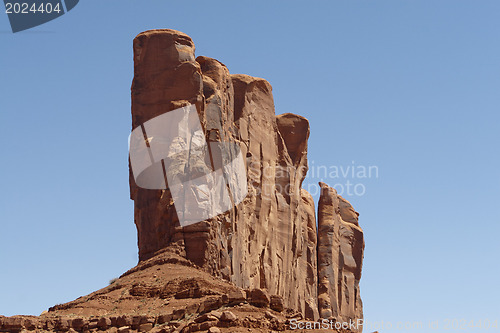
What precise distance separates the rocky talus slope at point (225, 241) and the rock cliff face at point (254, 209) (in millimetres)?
81

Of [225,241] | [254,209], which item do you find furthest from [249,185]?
[225,241]

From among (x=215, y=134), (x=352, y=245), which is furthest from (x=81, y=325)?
(x=352, y=245)

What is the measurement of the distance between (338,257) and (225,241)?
35.9 meters

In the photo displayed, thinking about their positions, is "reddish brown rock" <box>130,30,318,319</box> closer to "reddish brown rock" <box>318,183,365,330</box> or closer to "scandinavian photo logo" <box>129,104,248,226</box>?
"scandinavian photo logo" <box>129,104,248,226</box>

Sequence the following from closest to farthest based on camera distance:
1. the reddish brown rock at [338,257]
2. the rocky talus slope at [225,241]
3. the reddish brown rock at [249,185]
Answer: the rocky talus slope at [225,241] → the reddish brown rock at [249,185] → the reddish brown rock at [338,257]

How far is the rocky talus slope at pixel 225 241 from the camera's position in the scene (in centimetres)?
5869

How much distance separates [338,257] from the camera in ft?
351

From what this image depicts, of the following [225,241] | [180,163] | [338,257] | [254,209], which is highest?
[338,257]

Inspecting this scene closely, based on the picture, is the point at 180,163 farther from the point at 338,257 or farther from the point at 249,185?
the point at 338,257

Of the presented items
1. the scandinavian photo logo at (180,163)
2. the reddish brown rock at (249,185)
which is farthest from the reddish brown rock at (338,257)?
the scandinavian photo logo at (180,163)

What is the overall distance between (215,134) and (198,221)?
7.26 meters

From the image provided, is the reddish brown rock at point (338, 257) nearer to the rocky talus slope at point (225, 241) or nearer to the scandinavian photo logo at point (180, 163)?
the rocky talus slope at point (225, 241)

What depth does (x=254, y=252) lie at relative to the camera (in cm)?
8288

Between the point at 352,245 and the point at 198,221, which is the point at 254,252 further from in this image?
the point at 352,245
